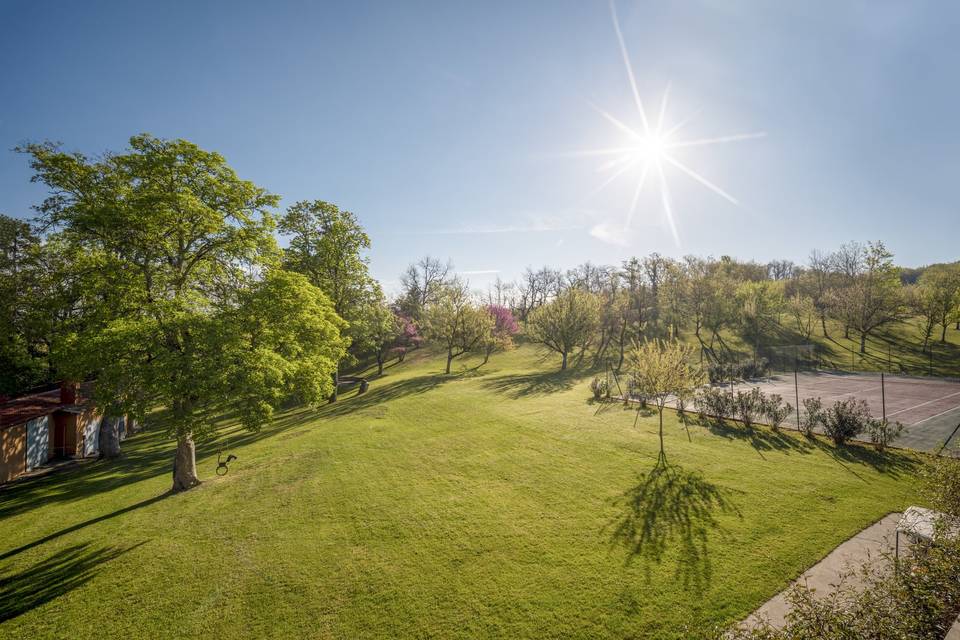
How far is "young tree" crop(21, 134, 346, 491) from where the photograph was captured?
1230 cm

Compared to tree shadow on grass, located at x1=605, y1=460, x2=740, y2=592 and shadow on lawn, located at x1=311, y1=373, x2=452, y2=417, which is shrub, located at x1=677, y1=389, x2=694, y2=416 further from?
shadow on lawn, located at x1=311, y1=373, x2=452, y2=417

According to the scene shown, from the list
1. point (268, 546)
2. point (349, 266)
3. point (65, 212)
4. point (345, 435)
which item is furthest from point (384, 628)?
point (349, 266)

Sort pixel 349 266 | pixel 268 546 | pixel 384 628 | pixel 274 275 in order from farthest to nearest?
pixel 349 266 < pixel 274 275 < pixel 268 546 < pixel 384 628

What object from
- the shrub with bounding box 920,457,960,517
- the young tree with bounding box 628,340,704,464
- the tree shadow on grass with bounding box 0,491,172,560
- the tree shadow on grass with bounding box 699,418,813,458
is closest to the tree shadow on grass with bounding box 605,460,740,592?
the young tree with bounding box 628,340,704,464

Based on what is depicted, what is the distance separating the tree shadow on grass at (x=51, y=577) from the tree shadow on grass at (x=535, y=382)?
2398cm

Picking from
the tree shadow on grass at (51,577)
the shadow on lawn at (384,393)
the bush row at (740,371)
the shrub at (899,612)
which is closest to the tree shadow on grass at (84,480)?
the tree shadow on grass at (51,577)

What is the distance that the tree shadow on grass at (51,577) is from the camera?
948 centimetres

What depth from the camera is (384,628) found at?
320 inches

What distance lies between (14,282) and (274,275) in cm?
2069

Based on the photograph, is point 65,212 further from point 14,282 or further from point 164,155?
point 14,282

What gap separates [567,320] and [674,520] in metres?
35.5

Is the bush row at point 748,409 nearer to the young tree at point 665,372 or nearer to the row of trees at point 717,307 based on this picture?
the young tree at point 665,372

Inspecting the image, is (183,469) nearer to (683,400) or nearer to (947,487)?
(947,487)

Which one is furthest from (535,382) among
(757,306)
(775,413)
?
(757,306)
